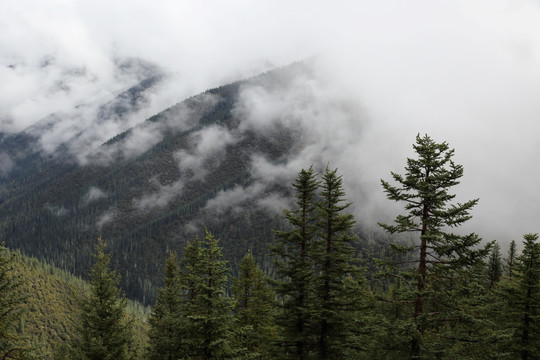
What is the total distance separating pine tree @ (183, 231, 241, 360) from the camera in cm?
2053

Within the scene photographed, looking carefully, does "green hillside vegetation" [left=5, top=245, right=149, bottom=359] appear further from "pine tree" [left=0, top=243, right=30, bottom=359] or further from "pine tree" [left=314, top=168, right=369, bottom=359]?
"pine tree" [left=0, top=243, right=30, bottom=359]

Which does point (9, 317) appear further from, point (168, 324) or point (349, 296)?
point (349, 296)

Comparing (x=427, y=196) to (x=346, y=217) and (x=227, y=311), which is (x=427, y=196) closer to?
(x=346, y=217)

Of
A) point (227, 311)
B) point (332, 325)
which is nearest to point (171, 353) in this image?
point (227, 311)

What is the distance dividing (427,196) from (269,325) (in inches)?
819

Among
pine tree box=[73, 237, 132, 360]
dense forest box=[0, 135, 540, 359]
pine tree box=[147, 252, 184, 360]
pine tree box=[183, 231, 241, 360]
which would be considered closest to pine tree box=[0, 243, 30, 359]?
dense forest box=[0, 135, 540, 359]

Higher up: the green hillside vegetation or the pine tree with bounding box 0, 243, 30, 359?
the pine tree with bounding box 0, 243, 30, 359

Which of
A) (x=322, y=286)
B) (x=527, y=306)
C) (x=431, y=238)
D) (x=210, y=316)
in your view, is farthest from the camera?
(x=322, y=286)

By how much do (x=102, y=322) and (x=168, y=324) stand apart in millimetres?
7272

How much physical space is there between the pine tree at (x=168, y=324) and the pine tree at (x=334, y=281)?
10.8 m

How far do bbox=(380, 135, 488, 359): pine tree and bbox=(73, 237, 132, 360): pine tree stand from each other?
61.2 feet

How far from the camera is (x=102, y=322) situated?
23.3m

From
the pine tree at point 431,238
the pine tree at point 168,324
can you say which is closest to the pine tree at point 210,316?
the pine tree at point 168,324

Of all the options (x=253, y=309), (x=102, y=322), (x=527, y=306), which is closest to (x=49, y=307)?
(x=102, y=322)
